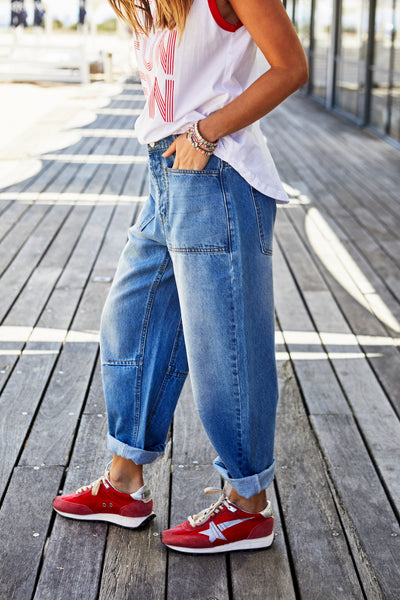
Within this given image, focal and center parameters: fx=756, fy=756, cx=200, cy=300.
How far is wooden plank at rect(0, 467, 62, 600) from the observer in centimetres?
161

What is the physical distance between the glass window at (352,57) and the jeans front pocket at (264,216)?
975 centimetres

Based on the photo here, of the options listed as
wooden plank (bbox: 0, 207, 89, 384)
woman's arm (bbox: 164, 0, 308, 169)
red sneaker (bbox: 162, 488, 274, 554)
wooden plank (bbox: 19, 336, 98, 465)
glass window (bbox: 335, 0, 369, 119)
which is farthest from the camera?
glass window (bbox: 335, 0, 369, 119)

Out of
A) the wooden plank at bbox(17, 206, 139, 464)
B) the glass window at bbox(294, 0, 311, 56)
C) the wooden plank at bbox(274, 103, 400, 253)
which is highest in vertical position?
the glass window at bbox(294, 0, 311, 56)

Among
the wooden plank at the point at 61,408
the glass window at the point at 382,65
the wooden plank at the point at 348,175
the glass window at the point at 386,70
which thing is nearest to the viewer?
the wooden plank at the point at 61,408

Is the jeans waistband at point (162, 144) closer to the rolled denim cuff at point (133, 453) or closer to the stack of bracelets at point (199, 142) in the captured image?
the stack of bracelets at point (199, 142)

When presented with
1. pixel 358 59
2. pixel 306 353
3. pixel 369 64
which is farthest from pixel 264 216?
pixel 358 59

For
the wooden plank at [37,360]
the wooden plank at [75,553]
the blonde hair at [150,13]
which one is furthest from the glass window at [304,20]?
the blonde hair at [150,13]

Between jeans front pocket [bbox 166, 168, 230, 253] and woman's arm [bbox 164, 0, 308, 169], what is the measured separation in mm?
25

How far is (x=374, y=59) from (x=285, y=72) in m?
9.66

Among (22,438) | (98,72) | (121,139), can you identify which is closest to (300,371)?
(22,438)

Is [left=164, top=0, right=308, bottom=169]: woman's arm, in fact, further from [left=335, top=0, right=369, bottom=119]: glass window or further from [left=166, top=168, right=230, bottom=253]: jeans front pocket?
[left=335, top=0, right=369, bottom=119]: glass window

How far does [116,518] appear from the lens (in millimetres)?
1809

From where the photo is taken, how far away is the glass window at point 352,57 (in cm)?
1092

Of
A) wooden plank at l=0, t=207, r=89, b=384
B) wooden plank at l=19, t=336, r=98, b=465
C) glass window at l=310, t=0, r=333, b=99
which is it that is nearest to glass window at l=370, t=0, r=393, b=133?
glass window at l=310, t=0, r=333, b=99
